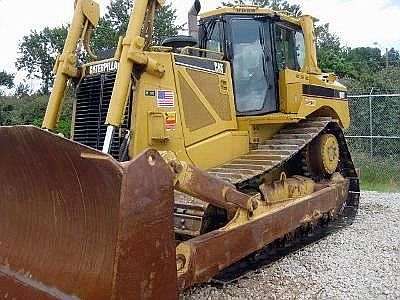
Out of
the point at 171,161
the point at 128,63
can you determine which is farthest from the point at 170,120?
the point at 171,161

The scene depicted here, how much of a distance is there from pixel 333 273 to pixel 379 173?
6.96 m

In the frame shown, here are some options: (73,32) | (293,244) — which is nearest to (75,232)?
(73,32)

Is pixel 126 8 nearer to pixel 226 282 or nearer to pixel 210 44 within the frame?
pixel 210 44

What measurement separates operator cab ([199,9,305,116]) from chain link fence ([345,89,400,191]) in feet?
19.8

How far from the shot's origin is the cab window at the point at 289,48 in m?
6.25

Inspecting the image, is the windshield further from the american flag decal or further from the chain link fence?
the chain link fence

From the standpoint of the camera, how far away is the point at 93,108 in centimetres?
521

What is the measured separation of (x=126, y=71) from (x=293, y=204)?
207 cm

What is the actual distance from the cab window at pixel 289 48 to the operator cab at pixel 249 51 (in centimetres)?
4

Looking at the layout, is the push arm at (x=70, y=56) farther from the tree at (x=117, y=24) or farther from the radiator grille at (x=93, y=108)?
the tree at (x=117, y=24)

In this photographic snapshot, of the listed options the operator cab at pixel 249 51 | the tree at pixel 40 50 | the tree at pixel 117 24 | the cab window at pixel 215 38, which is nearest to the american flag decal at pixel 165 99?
the operator cab at pixel 249 51

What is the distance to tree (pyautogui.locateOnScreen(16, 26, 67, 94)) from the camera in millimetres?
30234

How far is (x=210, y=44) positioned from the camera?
607 cm

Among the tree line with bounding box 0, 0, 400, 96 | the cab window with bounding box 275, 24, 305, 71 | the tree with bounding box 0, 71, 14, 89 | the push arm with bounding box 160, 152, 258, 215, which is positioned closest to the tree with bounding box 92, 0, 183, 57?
the tree line with bounding box 0, 0, 400, 96
